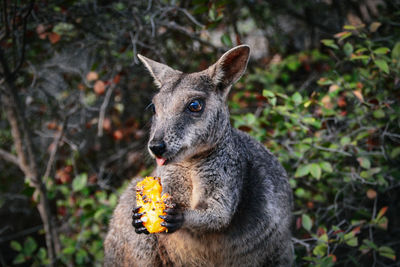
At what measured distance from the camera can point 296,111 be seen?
13.7 ft

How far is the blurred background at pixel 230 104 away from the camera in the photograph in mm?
→ 4156

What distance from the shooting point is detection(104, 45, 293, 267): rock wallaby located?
2.78 metres

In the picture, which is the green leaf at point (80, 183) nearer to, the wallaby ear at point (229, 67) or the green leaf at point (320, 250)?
the wallaby ear at point (229, 67)

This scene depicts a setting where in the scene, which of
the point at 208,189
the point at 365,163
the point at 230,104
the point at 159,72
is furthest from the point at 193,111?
the point at 230,104

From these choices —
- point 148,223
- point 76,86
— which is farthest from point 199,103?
point 76,86

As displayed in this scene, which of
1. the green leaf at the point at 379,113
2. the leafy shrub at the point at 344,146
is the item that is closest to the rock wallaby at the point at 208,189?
the leafy shrub at the point at 344,146

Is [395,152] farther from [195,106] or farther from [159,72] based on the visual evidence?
[159,72]

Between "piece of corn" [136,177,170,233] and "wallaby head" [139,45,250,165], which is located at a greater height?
"wallaby head" [139,45,250,165]

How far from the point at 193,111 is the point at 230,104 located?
2442 millimetres

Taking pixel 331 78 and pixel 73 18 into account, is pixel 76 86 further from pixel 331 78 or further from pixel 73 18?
pixel 331 78

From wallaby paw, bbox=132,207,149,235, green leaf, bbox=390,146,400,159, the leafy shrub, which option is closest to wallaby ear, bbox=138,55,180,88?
the leafy shrub

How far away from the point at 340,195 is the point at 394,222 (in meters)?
0.96

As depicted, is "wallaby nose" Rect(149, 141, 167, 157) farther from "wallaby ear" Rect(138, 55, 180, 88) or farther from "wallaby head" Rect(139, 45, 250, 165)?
"wallaby ear" Rect(138, 55, 180, 88)

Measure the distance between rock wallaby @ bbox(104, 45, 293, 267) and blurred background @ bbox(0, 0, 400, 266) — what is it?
0.68 meters
